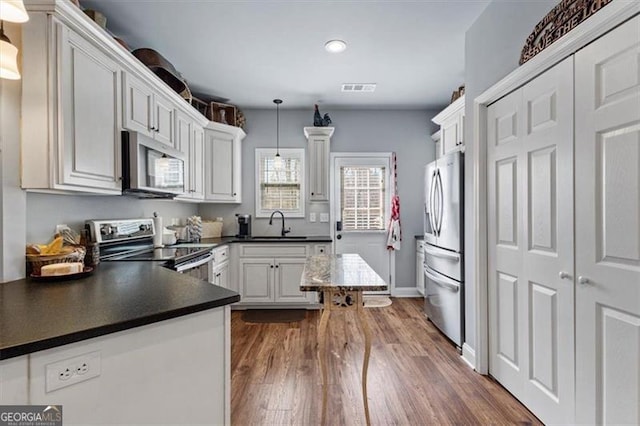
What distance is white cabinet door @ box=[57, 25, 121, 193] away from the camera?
1735mm

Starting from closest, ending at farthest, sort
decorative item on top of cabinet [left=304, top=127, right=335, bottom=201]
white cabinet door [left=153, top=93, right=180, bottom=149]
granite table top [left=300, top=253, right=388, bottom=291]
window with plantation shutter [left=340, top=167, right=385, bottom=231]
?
granite table top [left=300, top=253, right=388, bottom=291] → white cabinet door [left=153, top=93, right=180, bottom=149] → decorative item on top of cabinet [left=304, top=127, right=335, bottom=201] → window with plantation shutter [left=340, top=167, right=385, bottom=231]

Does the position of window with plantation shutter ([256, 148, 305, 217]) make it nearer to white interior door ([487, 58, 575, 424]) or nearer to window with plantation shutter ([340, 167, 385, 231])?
window with plantation shutter ([340, 167, 385, 231])

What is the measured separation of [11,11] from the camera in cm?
100

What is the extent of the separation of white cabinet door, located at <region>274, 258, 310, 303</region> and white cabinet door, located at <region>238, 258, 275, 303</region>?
0.07 meters

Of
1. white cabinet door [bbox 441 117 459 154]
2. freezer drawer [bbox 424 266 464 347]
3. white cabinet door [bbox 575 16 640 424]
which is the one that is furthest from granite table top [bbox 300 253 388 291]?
white cabinet door [bbox 441 117 459 154]

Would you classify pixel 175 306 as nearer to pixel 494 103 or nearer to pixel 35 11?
pixel 35 11

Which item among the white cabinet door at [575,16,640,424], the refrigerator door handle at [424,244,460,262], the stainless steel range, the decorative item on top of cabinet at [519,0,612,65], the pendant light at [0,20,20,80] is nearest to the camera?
the pendant light at [0,20,20,80]

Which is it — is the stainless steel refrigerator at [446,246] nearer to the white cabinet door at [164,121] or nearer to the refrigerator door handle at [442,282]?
the refrigerator door handle at [442,282]

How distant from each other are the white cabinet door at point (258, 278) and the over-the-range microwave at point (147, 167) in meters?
1.37

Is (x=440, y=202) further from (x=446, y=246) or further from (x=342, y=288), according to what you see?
(x=342, y=288)

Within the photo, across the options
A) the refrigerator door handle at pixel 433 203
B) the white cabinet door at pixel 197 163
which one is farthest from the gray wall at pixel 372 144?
the refrigerator door handle at pixel 433 203

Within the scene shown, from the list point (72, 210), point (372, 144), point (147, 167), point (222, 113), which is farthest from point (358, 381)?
point (222, 113)

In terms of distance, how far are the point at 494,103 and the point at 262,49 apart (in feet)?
6.72

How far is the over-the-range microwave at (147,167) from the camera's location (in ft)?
7.32
